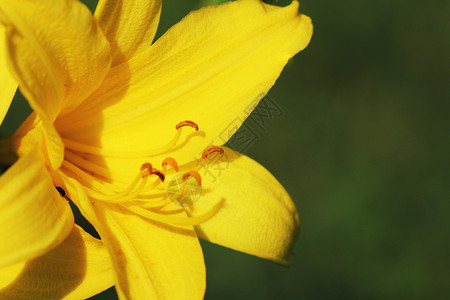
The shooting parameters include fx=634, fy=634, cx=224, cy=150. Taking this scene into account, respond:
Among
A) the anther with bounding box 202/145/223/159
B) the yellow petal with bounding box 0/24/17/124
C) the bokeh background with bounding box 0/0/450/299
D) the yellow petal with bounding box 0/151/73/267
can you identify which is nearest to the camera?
the yellow petal with bounding box 0/151/73/267

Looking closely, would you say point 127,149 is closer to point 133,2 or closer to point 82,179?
point 82,179

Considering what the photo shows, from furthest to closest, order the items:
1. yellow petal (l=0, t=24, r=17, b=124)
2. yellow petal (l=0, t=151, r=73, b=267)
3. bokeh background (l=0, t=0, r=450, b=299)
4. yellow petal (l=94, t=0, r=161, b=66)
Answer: bokeh background (l=0, t=0, r=450, b=299), yellow petal (l=94, t=0, r=161, b=66), yellow petal (l=0, t=24, r=17, b=124), yellow petal (l=0, t=151, r=73, b=267)

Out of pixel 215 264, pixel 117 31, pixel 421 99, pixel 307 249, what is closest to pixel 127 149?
pixel 117 31

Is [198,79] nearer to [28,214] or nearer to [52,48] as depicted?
[52,48]

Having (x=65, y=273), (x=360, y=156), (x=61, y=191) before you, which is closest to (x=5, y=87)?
(x=61, y=191)

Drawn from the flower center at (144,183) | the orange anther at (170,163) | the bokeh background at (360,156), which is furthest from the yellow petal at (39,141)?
the bokeh background at (360,156)

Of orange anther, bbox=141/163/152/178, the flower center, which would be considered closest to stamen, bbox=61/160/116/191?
the flower center

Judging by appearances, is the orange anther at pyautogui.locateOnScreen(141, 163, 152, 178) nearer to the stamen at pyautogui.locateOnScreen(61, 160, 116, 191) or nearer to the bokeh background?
the stamen at pyautogui.locateOnScreen(61, 160, 116, 191)
